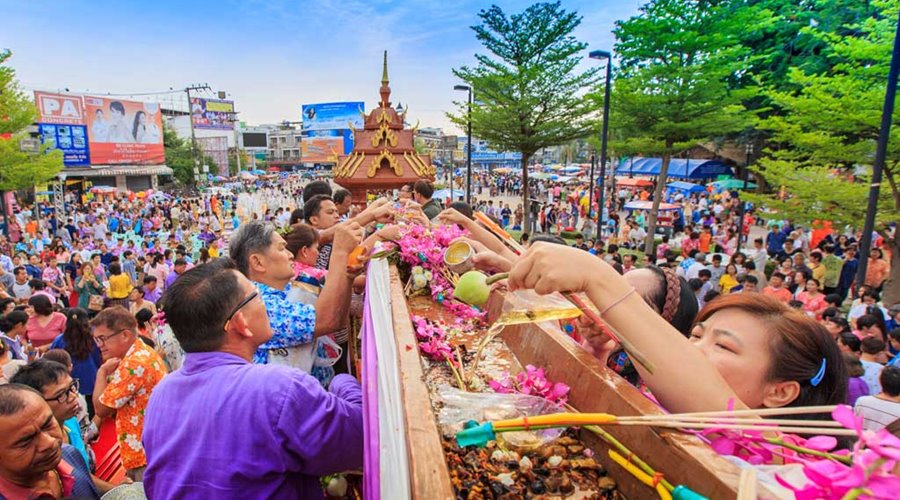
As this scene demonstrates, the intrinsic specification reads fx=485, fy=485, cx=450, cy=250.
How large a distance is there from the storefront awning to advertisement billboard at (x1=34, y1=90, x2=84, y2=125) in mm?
3918

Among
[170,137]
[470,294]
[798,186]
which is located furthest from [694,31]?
[170,137]

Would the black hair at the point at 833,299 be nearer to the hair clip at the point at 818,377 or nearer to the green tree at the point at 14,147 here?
the hair clip at the point at 818,377

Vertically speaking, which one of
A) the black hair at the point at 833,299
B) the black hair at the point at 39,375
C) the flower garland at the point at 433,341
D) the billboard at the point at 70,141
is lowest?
the black hair at the point at 833,299

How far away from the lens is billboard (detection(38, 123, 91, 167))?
110ft

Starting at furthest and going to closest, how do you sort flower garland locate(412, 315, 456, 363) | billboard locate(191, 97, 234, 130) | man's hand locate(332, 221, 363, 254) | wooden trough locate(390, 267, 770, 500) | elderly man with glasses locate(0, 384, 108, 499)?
billboard locate(191, 97, 234, 130), man's hand locate(332, 221, 363, 254), flower garland locate(412, 315, 456, 363), elderly man with glasses locate(0, 384, 108, 499), wooden trough locate(390, 267, 770, 500)

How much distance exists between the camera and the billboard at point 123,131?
3812cm

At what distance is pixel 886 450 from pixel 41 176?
85.5ft

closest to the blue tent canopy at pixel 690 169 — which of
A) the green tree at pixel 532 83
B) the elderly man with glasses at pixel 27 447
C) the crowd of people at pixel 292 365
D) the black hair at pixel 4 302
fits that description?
the green tree at pixel 532 83

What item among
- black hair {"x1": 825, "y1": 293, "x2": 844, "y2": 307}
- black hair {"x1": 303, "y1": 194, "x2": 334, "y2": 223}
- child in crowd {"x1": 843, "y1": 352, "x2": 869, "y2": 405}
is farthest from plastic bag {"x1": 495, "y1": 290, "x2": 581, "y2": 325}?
black hair {"x1": 825, "y1": 293, "x2": 844, "y2": 307}

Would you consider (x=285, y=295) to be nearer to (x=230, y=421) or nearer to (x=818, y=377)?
(x=230, y=421)

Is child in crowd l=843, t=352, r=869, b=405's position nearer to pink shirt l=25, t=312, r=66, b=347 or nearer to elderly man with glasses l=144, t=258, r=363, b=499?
elderly man with glasses l=144, t=258, r=363, b=499

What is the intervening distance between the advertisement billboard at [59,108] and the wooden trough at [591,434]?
137ft

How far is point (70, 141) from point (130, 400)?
137ft

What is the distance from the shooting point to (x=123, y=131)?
40688 mm
